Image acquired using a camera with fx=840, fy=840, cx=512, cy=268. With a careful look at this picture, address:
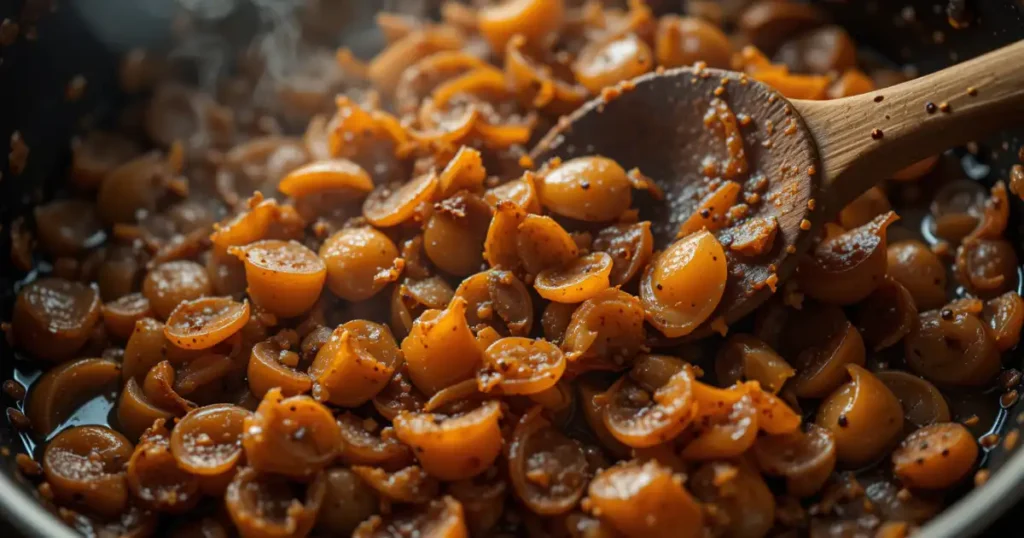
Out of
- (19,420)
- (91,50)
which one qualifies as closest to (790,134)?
(19,420)

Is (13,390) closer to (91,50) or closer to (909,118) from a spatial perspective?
(91,50)

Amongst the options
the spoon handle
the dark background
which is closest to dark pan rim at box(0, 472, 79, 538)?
the dark background

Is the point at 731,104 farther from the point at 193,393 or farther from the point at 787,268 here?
the point at 193,393

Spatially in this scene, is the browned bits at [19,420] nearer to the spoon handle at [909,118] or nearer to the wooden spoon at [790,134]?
the wooden spoon at [790,134]

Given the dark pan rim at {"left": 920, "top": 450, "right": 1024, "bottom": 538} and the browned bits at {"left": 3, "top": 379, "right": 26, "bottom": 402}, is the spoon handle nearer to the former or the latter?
the dark pan rim at {"left": 920, "top": 450, "right": 1024, "bottom": 538}

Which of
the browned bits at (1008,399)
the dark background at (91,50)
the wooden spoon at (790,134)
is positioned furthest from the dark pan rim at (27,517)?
the browned bits at (1008,399)

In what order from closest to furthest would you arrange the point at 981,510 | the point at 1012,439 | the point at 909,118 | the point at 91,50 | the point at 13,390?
the point at 981,510, the point at 1012,439, the point at 909,118, the point at 13,390, the point at 91,50
